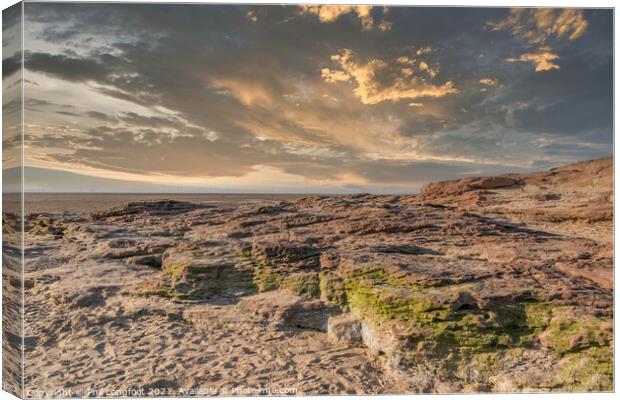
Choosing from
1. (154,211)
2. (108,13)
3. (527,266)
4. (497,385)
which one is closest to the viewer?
(497,385)

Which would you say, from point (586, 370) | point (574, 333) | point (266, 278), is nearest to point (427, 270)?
point (574, 333)

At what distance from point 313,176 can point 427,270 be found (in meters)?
3.85

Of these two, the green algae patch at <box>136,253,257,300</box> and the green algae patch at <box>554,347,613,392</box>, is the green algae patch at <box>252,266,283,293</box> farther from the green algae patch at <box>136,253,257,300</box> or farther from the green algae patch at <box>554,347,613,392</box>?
the green algae patch at <box>554,347,613,392</box>

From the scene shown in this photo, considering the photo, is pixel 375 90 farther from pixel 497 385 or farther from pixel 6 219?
pixel 6 219

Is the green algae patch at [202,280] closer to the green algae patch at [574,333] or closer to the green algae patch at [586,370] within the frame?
the green algae patch at [574,333]

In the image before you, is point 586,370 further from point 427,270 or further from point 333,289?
point 333,289

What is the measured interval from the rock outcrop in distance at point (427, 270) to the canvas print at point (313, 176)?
55 millimetres

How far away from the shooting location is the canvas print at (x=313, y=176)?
26.0ft

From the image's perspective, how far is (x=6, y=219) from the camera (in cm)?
802

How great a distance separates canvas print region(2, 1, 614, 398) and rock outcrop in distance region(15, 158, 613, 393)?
0.18 feet

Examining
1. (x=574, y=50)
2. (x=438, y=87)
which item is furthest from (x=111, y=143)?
(x=574, y=50)

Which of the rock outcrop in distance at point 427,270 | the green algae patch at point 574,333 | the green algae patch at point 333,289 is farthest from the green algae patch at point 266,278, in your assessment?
the green algae patch at point 574,333

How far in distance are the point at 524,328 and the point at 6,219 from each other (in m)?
11.6

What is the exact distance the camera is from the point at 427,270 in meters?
9.02
